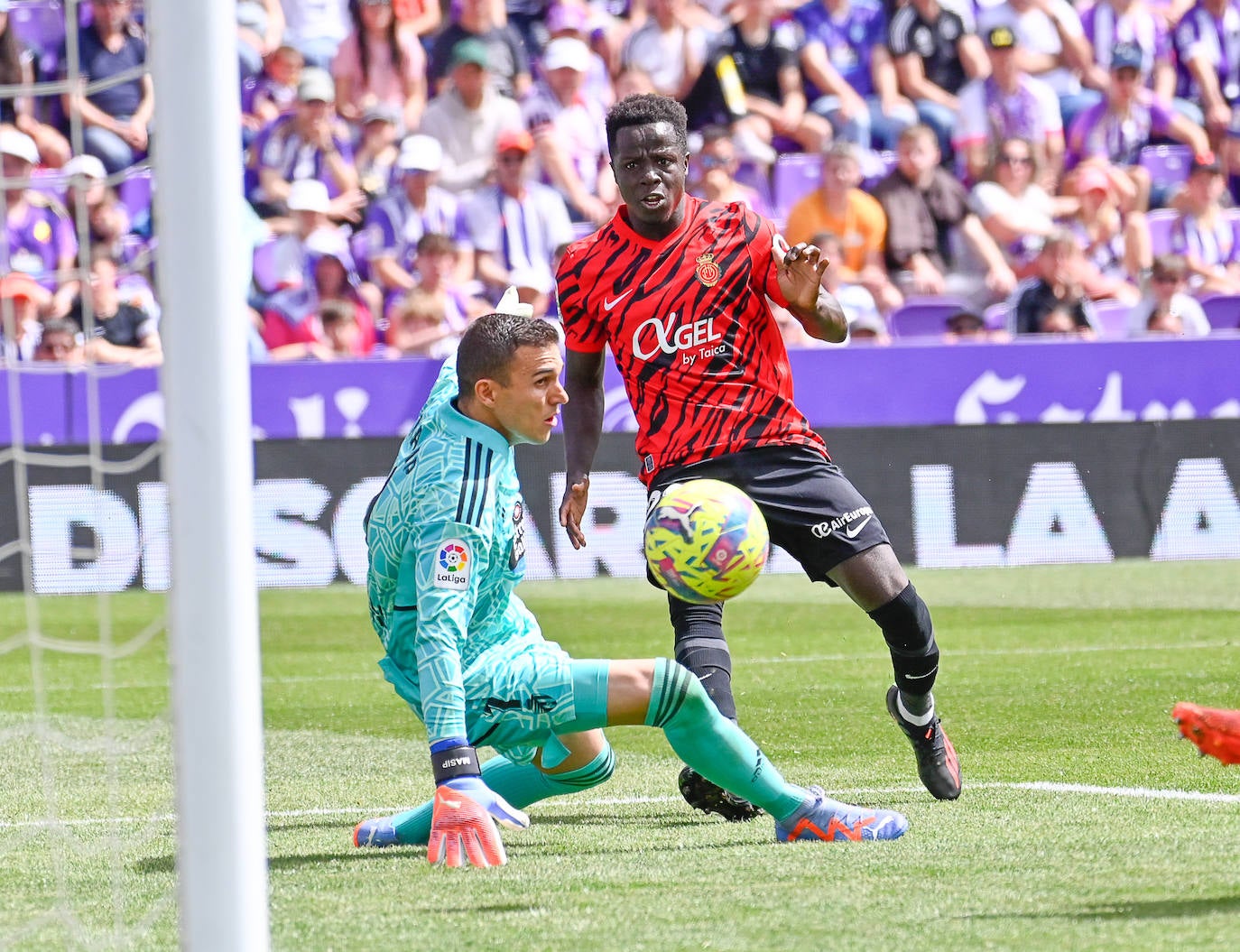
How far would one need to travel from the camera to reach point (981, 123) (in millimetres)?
16953

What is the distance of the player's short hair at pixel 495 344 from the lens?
215 inches

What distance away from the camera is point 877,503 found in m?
12.6

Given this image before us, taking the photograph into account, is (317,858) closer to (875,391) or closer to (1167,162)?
(875,391)

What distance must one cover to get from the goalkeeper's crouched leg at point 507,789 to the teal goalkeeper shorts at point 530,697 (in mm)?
306

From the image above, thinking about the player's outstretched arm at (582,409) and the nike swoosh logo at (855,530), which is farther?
the player's outstretched arm at (582,409)

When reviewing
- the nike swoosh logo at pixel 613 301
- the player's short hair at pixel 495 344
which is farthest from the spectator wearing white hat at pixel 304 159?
the player's short hair at pixel 495 344

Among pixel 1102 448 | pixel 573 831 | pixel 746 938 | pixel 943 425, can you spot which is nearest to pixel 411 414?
pixel 943 425

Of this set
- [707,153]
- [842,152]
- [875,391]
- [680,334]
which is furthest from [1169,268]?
[680,334]

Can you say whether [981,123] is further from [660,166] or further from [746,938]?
[746,938]

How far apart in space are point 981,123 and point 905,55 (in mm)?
1047

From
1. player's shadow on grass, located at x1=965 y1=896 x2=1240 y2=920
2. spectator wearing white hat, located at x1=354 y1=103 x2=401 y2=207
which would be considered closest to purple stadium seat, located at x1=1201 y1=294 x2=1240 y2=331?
spectator wearing white hat, located at x1=354 y1=103 x2=401 y2=207

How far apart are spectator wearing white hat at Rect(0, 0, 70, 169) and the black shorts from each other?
28.0 feet

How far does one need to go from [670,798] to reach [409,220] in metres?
9.72

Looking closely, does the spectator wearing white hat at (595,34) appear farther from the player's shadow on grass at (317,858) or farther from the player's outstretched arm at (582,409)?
the player's shadow on grass at (317,858)
